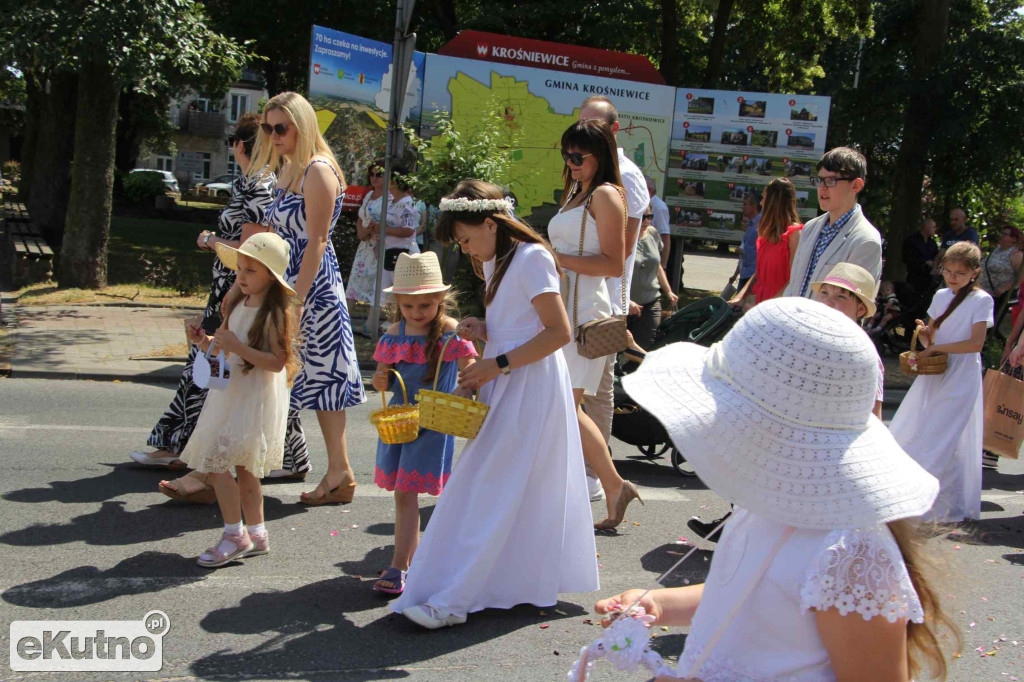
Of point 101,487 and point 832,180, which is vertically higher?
point 832,180

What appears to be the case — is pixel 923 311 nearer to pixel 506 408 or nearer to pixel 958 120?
pixel 958 120

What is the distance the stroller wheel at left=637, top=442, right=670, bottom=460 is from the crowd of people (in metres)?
1.26

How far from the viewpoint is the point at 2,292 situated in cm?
1362

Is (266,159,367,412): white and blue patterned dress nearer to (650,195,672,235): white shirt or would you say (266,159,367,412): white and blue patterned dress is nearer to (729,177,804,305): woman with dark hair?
(729,177,804,305): woman with dark hair

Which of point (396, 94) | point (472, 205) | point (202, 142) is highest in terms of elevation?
point (202, 142)

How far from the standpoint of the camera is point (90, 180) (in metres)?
13.4

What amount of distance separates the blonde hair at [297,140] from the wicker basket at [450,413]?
2038mm

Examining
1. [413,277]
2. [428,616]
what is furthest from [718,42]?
[428,616]

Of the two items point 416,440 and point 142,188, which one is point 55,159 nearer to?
point 142,188

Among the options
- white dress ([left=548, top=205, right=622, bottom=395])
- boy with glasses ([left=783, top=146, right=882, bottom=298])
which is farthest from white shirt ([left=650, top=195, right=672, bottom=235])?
white dress ([left=548, top=205, right=622, bottom=395])

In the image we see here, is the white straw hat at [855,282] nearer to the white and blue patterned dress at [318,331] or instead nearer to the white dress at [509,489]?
the white dress at [509,489]

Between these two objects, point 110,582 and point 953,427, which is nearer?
point 110,582

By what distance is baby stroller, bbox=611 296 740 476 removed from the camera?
6660 mm

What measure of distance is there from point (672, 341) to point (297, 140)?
119 inches
